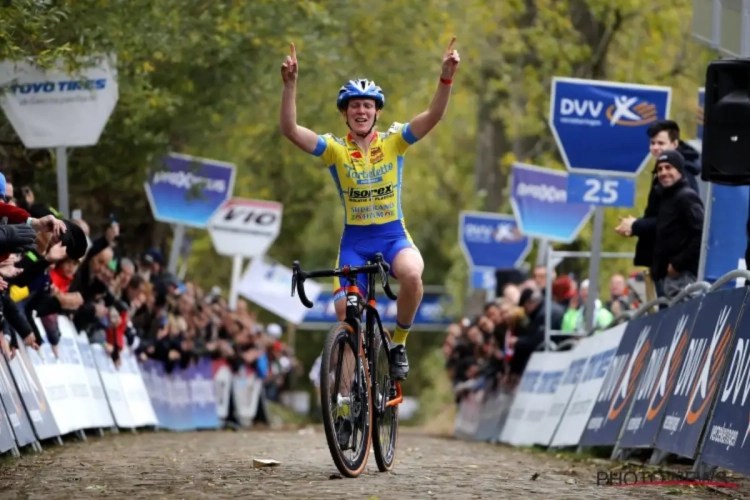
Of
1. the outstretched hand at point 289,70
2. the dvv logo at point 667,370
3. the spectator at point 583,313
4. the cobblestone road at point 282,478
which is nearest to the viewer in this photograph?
the cobblestone road at point 282,478

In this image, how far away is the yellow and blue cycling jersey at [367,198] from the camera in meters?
12.2

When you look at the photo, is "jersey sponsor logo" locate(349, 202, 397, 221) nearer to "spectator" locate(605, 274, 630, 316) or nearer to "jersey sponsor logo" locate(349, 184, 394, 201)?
"jersey sponsor logo" locate(349, 184, 394, 201)

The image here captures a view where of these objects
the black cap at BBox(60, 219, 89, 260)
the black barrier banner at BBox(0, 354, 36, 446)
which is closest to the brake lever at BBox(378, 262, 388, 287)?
the black cap at BBox(60, 219, 89, 260)

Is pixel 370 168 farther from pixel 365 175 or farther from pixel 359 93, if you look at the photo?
pixel 359 93

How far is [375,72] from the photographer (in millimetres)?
30781

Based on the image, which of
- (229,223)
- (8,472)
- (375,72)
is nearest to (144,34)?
(8,472)

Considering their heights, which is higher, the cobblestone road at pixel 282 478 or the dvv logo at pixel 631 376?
the dvv logo at pixel 631 376

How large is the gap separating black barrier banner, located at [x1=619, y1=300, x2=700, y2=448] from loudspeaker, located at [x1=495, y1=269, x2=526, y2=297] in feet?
47.3

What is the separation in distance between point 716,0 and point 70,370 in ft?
25.4

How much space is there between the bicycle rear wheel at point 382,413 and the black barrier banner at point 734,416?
6.98 ft

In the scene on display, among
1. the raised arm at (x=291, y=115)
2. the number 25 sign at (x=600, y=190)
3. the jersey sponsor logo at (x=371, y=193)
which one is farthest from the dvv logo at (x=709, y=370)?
the number 25 sign at (x=600, y=190)

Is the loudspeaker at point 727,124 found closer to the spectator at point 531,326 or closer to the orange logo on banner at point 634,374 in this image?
the orange logo on banner at point 634,374

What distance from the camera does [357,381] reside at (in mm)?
11469

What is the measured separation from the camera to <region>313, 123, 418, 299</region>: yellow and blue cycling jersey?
39.9 ft
